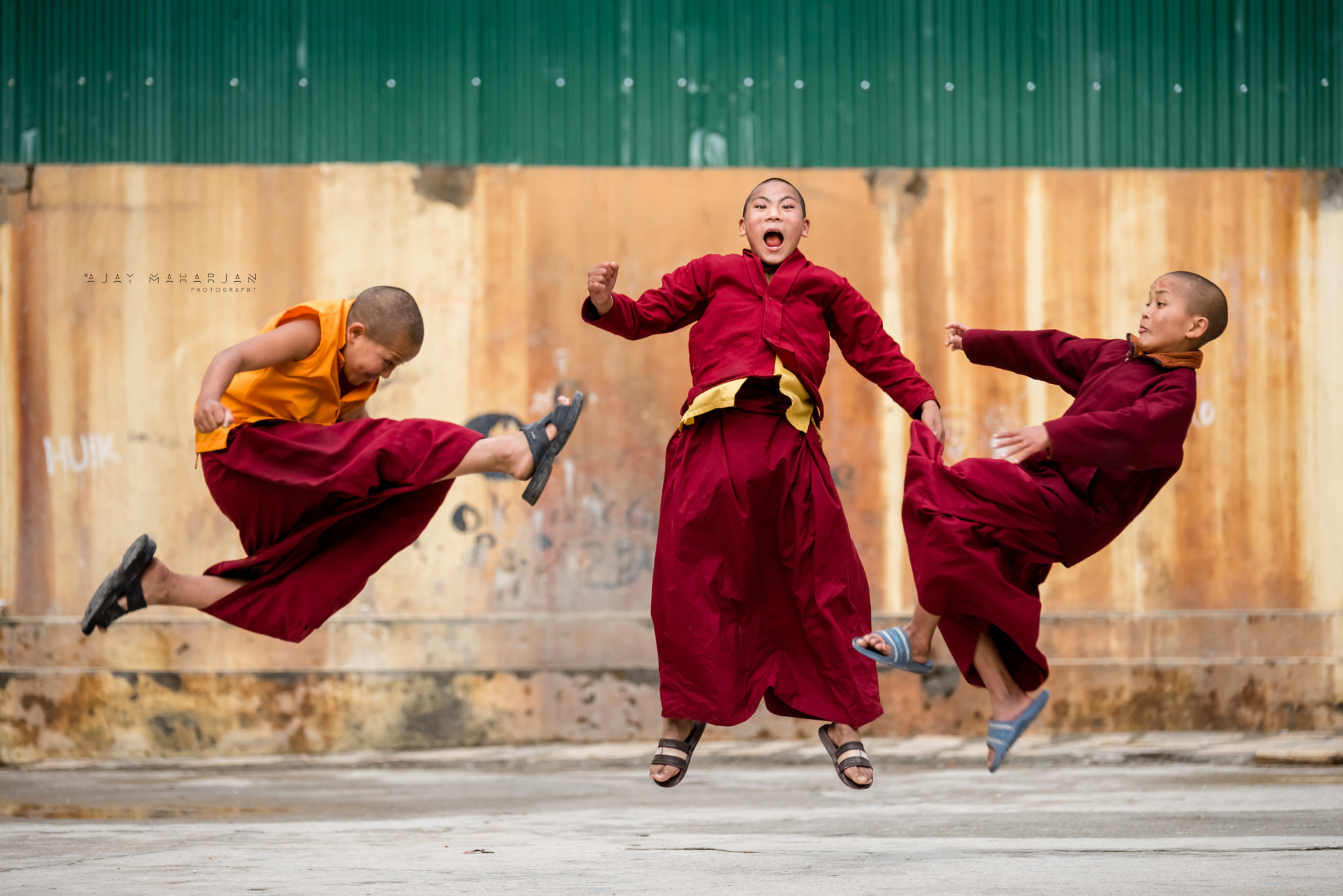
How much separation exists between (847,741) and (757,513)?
79 cm

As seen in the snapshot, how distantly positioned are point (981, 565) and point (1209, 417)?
4051 millimetres

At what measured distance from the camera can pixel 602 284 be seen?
4.61m

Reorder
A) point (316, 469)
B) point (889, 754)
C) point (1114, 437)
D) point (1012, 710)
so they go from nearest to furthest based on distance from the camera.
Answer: point (1114, 437) < point (316, 469) < point (1012, 710) < point (889, 754)

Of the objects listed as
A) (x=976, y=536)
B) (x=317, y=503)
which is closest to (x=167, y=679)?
(x=317, y=503)

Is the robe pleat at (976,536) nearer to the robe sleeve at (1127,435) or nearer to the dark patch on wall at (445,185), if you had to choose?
the robe sleeve at (1127,435)

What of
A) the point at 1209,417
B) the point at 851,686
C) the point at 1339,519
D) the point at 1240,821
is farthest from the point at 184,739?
the point at 1339,519

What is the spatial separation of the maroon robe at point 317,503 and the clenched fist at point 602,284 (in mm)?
593

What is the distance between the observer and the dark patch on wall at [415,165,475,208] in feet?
26.1

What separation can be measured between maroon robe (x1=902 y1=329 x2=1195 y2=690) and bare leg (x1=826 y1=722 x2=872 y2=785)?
47 centimetres

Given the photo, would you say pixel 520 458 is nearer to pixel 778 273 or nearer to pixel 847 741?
pixel 778 273

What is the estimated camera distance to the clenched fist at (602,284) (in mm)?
4613

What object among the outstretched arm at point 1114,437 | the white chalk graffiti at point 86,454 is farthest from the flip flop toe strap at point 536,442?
the white chalk graffiti at point 86,454

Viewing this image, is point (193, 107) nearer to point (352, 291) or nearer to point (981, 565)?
point (352, 291)

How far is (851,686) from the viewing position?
4.63 metres
